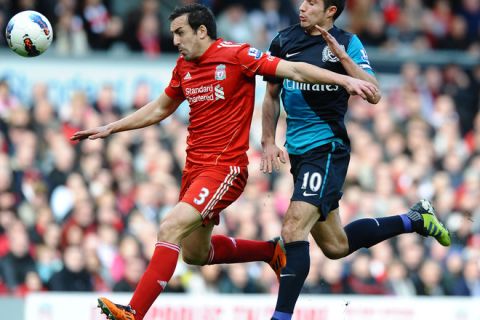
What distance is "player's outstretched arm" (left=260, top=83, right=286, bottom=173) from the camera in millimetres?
10016

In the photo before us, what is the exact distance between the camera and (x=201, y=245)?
32.9 feet

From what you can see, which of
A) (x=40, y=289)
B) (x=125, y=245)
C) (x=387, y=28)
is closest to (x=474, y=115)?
(x=387, y=28)

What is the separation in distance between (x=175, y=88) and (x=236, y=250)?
1.49m

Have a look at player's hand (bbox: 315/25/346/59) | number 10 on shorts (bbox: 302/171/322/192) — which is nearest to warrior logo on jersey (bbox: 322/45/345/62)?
player's hand (bbox: 315/25/346/59)

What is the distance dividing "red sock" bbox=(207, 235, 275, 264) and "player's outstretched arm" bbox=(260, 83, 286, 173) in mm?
751

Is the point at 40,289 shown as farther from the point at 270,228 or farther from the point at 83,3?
the point at 83,3

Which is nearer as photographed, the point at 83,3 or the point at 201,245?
the point at 201,245

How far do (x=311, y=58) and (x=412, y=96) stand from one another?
31.4ft

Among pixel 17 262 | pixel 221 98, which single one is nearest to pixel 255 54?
pixel 221 98

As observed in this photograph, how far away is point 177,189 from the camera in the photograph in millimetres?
16031

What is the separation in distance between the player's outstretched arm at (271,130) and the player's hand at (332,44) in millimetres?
911

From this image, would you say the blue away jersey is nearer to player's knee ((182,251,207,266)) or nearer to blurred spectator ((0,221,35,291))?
player's knee ((182,251,207,266))

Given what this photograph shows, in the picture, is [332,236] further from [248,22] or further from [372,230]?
[248,22]

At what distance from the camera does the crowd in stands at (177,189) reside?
14.5 metres
